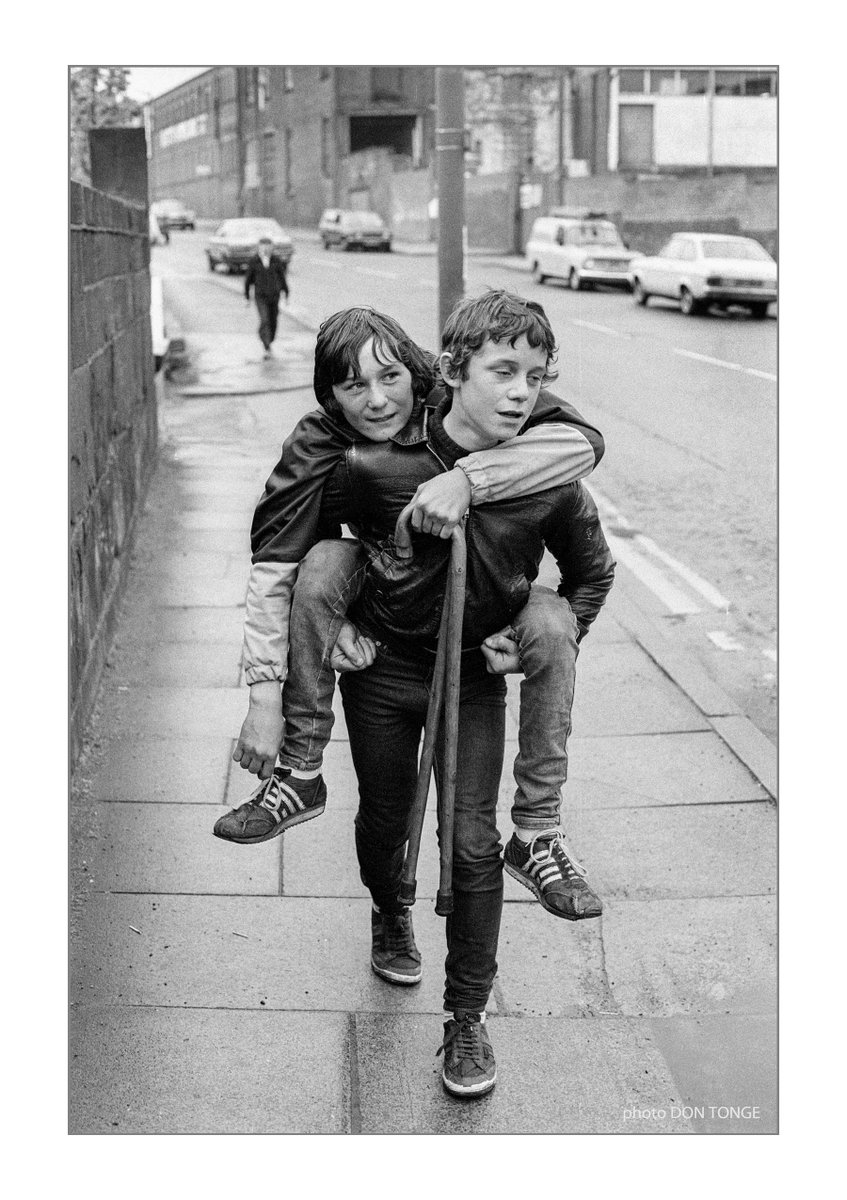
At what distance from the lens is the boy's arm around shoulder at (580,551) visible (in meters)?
3.03

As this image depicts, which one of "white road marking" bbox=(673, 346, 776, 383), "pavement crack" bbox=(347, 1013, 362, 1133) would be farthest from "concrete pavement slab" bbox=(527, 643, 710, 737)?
"white road marking" bbox=(673, 346, 776, 383)

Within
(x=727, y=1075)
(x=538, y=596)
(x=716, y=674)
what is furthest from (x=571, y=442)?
(x=716, y=674)

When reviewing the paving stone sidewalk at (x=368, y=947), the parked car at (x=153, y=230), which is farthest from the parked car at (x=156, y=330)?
the paving stone sidewalk at (x=368, y=947)

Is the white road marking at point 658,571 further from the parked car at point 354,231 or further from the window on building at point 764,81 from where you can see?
the parked car at point 354,231

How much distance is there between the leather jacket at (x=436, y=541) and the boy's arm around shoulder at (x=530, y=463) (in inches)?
2.2

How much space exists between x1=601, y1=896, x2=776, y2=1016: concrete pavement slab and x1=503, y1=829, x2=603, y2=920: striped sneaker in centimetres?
81

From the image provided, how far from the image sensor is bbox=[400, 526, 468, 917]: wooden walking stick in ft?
9.67

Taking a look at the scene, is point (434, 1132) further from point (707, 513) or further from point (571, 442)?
point (707, 513)

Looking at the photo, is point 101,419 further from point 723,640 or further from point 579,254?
→ point 579,254

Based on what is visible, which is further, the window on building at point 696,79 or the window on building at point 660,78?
the window on building at point 696,79

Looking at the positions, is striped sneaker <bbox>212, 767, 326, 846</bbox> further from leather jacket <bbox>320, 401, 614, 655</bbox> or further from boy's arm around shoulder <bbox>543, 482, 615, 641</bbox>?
boy's arm around shoulder <bbox>543, 482, 615, 641</bbox>

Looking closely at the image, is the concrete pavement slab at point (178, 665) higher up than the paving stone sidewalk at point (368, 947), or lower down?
higher up
